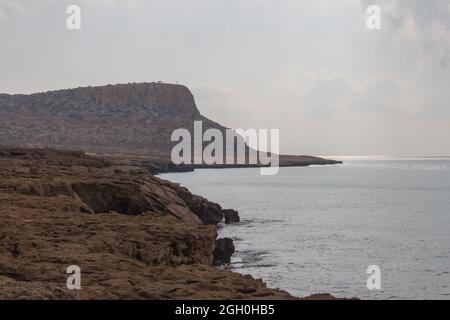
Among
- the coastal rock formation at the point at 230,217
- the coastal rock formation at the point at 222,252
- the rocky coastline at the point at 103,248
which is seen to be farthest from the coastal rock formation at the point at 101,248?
the coastal rock formation at the point at 230,217

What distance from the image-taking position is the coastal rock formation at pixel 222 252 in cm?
3252

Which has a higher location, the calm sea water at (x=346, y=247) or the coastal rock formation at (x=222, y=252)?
the coastal rock formation at (x=222, y=252)

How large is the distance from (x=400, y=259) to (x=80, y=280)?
27305mm

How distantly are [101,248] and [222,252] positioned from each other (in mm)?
17086

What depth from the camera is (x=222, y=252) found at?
3309 centimetres

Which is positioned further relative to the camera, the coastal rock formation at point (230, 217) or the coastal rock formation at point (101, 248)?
the coastal rock formation at point (230, 217)

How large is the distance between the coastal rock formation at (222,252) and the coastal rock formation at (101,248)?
287 millimetres

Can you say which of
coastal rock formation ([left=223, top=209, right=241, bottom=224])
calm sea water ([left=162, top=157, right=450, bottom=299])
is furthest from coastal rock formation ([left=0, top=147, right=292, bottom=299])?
coastal rock formation ([left=223, top=209, right=241, bottom=224])

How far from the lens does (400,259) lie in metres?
35.3

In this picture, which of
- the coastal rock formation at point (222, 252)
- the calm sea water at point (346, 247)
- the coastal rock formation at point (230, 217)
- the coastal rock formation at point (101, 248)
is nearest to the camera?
the coastal rock formation at point (101, 248)

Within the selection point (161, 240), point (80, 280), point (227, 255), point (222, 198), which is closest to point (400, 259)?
point (227, 255)

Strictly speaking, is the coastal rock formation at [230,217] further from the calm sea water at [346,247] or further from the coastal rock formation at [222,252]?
the coastal rock formation at [222,252]

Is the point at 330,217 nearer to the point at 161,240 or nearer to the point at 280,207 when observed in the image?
the point at 280,207

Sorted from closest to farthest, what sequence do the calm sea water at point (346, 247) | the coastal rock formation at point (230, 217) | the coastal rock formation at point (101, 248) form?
the coastal rock formation at point (101, 248) → the calm sea water at point (346, 247) → the coastal rock formation at point (230, 217)
